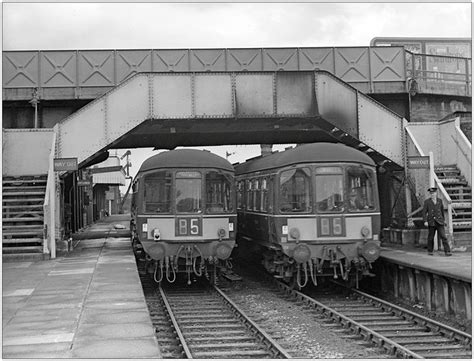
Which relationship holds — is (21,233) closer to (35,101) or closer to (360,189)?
(35,101)

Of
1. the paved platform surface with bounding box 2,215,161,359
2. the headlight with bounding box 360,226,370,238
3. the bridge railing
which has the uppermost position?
the bridge railing

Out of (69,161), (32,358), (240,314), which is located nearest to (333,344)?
(240,314)

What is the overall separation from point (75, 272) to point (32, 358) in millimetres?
7094

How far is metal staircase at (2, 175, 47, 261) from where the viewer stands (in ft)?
53.4

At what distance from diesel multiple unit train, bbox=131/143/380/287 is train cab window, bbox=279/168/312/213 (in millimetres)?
21

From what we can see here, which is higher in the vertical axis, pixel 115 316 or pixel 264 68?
pixel 264 68

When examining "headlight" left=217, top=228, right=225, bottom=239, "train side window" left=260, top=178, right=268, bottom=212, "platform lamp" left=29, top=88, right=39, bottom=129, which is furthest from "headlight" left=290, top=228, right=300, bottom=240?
"platform lamp" left=29, top=88, right=39, bottom=129

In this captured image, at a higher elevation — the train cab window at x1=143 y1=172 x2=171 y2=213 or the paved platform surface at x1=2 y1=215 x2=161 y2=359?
→ the train cab window at x1=143 y1=172 x2=171 y2=213

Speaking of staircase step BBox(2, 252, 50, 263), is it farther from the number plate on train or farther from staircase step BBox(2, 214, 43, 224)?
the number plate on train

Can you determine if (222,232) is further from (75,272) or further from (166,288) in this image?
(75,272)

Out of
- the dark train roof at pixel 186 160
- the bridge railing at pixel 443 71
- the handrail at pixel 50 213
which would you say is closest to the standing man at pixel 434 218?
the dark train roof at pixel 186 160

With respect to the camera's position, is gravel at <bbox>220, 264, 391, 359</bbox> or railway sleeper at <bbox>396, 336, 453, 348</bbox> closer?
gravel at <bbox>220, 264, 391, 359</bbox>

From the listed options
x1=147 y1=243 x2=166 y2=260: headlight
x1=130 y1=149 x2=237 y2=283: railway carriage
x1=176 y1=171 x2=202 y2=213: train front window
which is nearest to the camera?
x1=147 y1=243 x2=166 y2=260: headlight

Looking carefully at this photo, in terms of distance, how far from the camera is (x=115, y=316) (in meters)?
8.66
